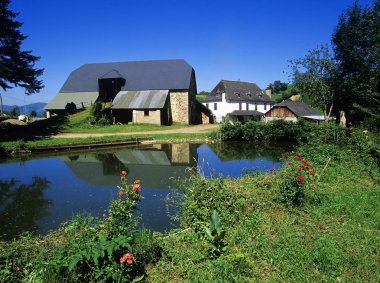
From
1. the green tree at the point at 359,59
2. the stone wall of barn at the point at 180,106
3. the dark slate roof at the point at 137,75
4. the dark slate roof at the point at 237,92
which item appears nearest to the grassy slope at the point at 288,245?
the green tree at the point at 359,59

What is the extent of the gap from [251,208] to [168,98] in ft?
111

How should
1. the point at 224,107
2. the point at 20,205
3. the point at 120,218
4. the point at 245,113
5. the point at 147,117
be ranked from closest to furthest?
the point at 120,218
the point at 20,205
the point at 147,117
the point at 245,113
the point at 224,107

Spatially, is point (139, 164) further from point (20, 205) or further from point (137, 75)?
point (137, 75)

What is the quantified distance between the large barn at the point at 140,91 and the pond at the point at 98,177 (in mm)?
12764

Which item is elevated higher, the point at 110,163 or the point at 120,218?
the point at 120,218

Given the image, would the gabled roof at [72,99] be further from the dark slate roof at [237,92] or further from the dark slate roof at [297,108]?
the dark slate roof at [297,108]

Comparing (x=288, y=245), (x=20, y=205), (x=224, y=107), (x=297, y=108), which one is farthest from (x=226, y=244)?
(x=224, y=107)

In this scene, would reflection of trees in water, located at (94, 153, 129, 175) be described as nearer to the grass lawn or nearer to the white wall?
the grass lawn

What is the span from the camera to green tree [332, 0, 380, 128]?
2362 centimetres

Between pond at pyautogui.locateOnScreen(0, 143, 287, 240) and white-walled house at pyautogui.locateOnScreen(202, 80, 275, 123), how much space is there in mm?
23205

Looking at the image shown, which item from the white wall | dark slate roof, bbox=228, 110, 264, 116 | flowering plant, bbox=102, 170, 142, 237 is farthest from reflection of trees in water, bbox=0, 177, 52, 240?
the white wall

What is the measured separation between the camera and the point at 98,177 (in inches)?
599

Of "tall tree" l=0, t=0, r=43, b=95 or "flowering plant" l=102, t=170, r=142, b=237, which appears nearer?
"flowering plant" l=102, t=170, r=142, b=237

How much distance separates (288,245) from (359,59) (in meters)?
25.7
